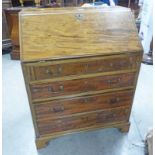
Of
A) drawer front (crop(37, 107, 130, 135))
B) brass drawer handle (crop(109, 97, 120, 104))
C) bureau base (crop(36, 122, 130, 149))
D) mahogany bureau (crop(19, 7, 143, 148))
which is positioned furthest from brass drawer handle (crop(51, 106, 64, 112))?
brass drawer handle (crop(109, 97, 120, 104))

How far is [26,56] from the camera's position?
116 cm

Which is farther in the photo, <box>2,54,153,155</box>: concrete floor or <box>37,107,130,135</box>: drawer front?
<box>2,54,153,155</box>: concrete floor

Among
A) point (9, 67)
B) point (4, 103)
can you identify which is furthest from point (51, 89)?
point (9, 67)

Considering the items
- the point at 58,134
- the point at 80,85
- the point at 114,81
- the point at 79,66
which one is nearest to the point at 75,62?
the point at 79,66

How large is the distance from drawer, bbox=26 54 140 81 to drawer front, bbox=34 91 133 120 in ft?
0.78

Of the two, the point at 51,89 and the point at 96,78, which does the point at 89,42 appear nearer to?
the point at 96,78

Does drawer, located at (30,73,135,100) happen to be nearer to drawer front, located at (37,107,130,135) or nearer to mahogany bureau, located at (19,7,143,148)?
mahogany bureau, located at (19,7,143,148)

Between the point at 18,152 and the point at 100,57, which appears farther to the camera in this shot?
the point at 18,152

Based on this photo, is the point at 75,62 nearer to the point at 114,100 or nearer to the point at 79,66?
the point at 79,66

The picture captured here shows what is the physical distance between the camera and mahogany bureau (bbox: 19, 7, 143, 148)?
48.0 inches

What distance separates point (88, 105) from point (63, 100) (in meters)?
0.22

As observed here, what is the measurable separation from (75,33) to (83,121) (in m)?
0.74

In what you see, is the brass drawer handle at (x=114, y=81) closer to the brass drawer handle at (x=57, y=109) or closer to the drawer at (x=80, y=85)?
the drawer at (x=80, y=85)

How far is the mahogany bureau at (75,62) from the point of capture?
1219 mm
